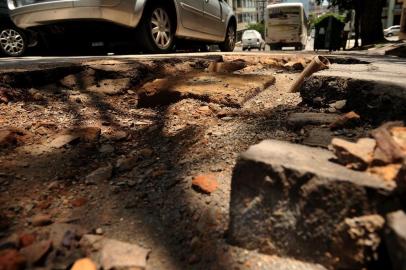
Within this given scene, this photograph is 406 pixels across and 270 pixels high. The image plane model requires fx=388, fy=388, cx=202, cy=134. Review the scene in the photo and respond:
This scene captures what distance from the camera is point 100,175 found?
189cm

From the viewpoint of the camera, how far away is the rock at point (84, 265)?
130 centimetres

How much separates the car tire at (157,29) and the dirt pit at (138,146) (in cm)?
149

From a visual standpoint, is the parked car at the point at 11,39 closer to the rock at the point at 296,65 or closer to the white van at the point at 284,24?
the rock at the point at 296,65

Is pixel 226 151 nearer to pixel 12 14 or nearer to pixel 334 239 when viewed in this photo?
pixel 334 239

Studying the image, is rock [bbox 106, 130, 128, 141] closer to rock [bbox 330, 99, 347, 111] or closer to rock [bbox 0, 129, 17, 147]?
rock [bbox 0, 129, 17, 147]

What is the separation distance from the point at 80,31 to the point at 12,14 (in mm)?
841

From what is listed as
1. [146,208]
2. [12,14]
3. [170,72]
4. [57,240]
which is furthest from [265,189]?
[12,14]

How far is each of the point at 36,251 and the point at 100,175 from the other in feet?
1.95

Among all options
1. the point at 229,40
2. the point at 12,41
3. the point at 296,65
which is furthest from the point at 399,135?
the point at 229,40

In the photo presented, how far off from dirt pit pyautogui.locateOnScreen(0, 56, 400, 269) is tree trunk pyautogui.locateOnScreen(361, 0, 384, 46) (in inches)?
541

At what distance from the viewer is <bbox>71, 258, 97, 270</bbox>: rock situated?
1.30 meters

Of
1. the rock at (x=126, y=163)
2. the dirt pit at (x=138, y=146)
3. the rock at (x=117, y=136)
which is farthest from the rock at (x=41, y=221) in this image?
the rock at (x=117, y=136)

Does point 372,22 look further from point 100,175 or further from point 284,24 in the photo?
point 100,175

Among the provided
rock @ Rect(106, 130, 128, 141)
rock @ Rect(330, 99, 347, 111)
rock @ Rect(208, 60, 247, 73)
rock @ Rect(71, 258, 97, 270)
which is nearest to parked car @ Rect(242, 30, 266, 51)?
rock @ Rect(208, 60, 247, 73)
